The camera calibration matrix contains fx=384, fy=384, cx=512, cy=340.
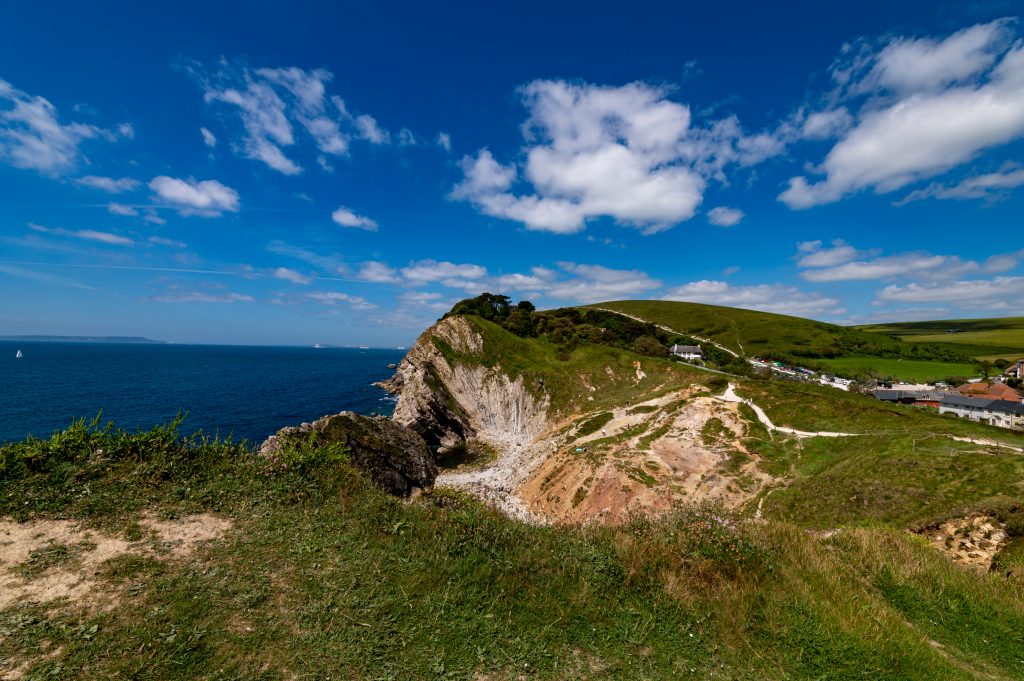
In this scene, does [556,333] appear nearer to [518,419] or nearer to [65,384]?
[518,419]

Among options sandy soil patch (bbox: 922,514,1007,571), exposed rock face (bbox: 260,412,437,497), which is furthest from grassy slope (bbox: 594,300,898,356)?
exposed rock face (bbox: 260,412,437,497)

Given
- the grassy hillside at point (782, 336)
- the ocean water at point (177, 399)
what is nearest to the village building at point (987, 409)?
the grassy hillside at point (782, 336)

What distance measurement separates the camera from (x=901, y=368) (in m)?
120

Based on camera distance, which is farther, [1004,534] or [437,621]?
[1004,534]

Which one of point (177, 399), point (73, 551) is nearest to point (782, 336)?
point (73, 551)

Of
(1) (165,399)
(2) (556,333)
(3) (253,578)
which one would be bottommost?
(1) (165,399)

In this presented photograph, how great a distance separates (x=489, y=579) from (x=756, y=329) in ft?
630

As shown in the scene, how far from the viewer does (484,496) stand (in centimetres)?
4300

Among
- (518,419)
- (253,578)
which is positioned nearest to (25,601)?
(253,578)

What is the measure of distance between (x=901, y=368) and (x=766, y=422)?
122 meters

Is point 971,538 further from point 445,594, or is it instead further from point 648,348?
point 648,348

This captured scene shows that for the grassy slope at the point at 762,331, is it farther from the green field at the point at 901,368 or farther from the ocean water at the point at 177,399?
the ocean water at the point at 177,399

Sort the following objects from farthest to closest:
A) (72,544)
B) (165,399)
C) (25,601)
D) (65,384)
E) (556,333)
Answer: (556,333)
(65,384)
(165,399)
(72,544)
(25,601)

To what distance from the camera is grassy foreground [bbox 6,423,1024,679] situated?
5.91 metres
